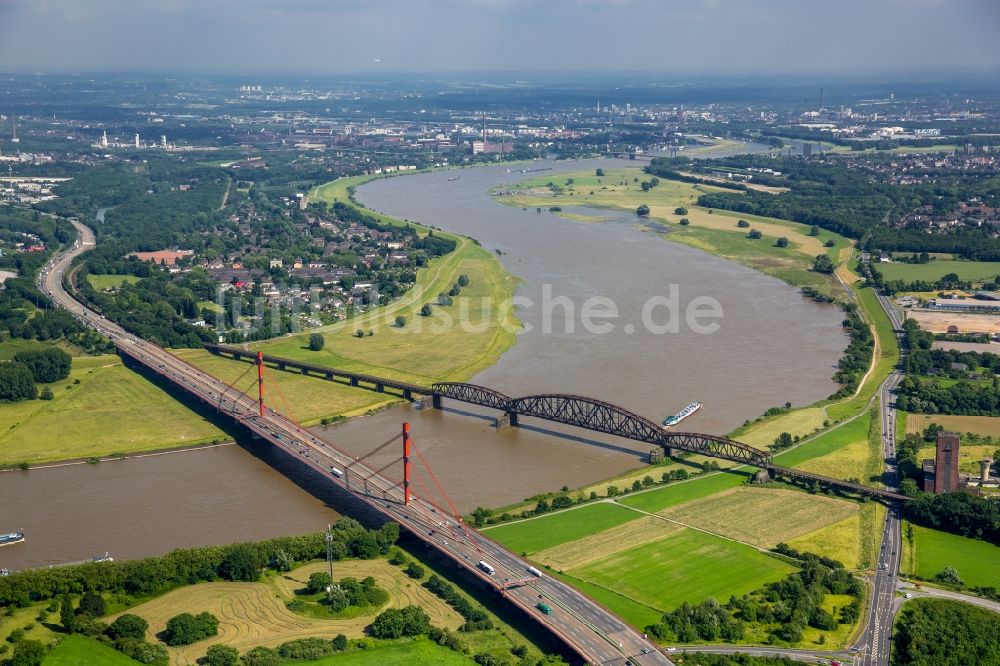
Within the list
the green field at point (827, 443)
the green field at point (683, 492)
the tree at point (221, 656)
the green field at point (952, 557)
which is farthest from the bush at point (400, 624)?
the green field at point (827, 443)

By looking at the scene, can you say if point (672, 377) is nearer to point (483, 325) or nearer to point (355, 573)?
point (483, 325)

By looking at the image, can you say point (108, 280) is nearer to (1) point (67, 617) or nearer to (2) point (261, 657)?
(1) point (67, 617)

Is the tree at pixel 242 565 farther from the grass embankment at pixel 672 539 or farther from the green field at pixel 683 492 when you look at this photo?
the green field at pixel 683 492

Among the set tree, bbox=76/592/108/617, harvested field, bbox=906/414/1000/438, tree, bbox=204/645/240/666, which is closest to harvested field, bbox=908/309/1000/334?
harvested field, bbox=906/414/1000/438

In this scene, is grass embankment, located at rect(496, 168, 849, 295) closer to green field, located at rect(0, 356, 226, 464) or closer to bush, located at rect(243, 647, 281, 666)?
green field, located at rect(0, 356, 226, 464)

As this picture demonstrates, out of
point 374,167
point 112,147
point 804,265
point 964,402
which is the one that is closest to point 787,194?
point 804,265

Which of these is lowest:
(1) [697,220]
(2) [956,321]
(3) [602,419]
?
(3) [602,419]

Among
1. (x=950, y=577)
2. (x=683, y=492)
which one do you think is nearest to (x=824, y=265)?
(x=683, y=492)
